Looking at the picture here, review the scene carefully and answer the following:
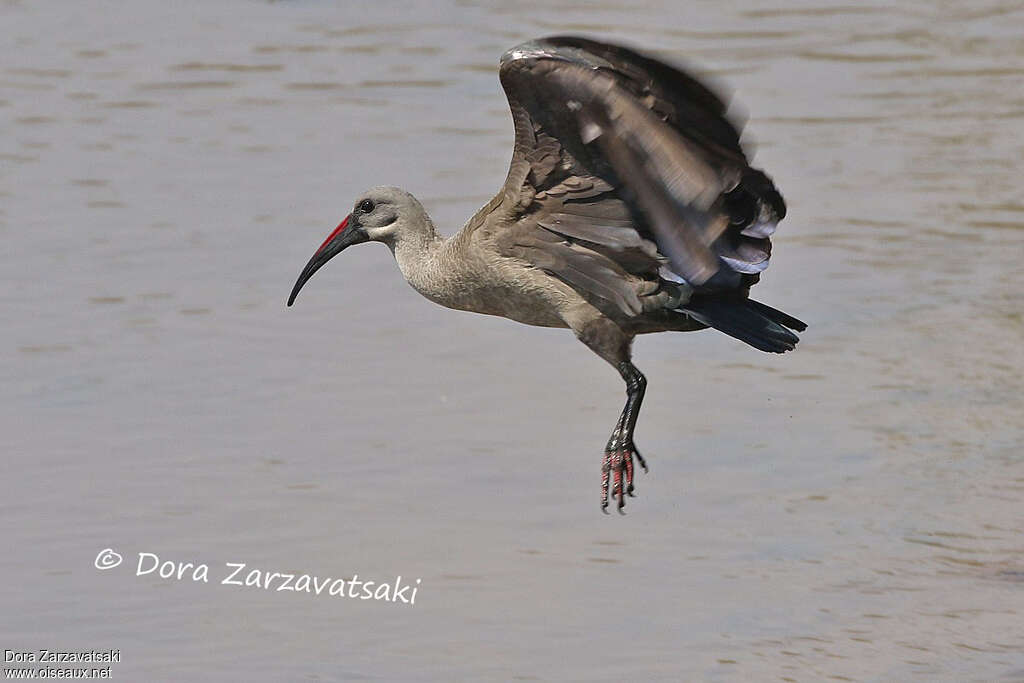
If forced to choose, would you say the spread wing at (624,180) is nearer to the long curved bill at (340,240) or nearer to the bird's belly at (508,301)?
the bird's belly at (508,301)

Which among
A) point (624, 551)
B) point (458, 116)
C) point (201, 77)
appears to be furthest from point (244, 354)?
point (201, 77)

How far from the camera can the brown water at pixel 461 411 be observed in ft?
27.8

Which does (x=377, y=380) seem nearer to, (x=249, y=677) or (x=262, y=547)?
(x=262, y=547)

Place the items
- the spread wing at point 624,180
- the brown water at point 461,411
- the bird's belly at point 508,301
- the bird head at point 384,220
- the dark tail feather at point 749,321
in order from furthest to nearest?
the brown water at point 461,411
the bird head at point 384,220
the bird's belly at point 508,301
the dark tail feather at point 749,321
the spread wing at point 624,180

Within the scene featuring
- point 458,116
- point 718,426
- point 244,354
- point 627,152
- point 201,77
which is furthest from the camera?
point 201,77

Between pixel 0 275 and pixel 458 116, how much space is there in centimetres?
400

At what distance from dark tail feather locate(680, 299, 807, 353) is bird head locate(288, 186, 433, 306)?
3.82 feet

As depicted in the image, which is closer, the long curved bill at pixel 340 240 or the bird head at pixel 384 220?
the bird head at pixel 384 220

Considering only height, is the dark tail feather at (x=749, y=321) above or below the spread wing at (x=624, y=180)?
below

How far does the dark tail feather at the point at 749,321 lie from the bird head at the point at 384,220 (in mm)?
1164

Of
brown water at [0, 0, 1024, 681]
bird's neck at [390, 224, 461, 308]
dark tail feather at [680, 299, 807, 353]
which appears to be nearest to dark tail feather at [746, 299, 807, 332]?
dark tail feather at [680, 299, 807, 353]

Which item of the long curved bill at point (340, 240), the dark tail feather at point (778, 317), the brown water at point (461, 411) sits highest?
the dark tail feather at point (778, 317)

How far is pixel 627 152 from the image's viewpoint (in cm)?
679

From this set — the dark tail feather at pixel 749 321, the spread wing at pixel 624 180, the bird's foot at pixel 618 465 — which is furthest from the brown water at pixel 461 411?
the spread wing at pixel 624 180
